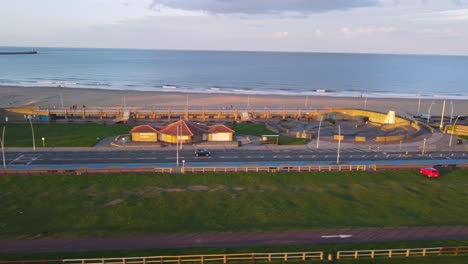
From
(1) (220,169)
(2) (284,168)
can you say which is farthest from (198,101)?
(2) (284,168)

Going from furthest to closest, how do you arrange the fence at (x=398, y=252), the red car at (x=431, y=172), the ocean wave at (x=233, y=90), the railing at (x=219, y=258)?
1. the ocean wave at (x=233, y=90)
2. the red car at (x=431, y=172)
3. the fence at (x=398, y=252)
4. the railing at (x=219, y=258)

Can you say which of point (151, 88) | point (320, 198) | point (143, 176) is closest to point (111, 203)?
point (143, 176)

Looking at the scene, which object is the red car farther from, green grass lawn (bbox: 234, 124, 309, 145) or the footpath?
green grass lawn (bbox: 234, 124, 309, 145)

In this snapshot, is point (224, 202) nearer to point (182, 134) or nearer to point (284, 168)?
point (284, 168)

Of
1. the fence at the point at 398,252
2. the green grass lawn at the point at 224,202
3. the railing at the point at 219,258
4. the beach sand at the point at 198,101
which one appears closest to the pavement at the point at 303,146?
the green grass lawn at the point at 224,202

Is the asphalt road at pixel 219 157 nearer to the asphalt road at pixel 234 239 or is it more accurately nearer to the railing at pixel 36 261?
the asphalt road at pixel 234 239

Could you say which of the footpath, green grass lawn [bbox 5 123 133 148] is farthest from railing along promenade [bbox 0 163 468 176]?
green grass lawn [bbox 5 123 133 148]
